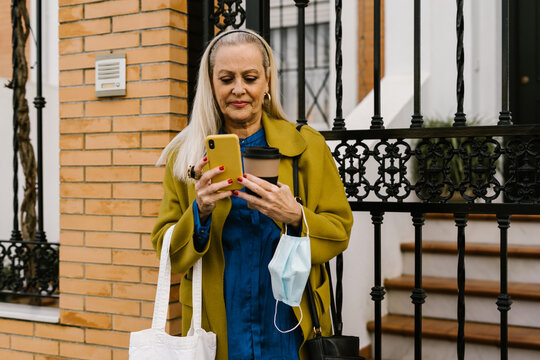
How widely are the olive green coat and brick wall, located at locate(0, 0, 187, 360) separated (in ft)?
2.83

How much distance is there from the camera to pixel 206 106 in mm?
2225

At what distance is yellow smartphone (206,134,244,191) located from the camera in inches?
74.0

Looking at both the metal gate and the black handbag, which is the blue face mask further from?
the metal gate

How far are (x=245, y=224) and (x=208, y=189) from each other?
292 mm

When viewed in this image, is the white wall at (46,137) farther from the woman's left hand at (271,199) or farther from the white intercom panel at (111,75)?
the woman's left hand at (271,199)

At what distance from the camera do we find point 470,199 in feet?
8.50

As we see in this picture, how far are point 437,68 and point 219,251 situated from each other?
4130 millimetres

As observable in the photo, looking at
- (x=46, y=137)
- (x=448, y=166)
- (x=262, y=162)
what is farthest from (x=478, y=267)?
(x=46, y=137)

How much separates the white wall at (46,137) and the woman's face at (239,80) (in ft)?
18.4

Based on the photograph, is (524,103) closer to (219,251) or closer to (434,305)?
(434,305)

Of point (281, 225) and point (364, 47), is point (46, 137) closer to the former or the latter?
point (364, 47)

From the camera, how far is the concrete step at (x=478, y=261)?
4082 mm

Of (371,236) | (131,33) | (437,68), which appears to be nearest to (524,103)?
(437,68)

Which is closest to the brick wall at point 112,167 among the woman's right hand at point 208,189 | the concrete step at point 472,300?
the woman's right hand at point 208,189
